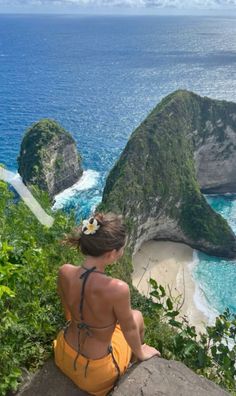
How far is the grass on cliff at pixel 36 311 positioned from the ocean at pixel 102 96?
26.4m

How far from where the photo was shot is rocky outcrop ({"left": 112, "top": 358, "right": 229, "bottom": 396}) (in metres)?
7.31

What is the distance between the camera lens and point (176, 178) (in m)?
58.2

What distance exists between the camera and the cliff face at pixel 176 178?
170ft

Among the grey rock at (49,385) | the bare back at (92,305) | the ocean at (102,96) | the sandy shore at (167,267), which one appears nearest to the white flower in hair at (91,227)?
the bare back at (92,305)

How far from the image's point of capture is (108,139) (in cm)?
8931

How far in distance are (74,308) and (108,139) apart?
83259mm

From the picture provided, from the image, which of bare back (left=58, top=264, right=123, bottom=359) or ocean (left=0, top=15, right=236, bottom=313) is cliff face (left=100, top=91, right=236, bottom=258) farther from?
bare back (left=58, top=264, right=123, bottom=359)

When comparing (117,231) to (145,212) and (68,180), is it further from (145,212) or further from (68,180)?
(68,180)

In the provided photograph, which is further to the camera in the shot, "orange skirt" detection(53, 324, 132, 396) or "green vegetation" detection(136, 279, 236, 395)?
"green vegetation" detection(136, 279, 236, 395)

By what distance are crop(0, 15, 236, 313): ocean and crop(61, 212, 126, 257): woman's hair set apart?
2978 cm

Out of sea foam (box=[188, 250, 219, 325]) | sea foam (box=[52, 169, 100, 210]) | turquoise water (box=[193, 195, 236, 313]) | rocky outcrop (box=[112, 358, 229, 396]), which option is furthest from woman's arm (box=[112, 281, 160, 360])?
sea foam (box=[52, 169, 100, 210])

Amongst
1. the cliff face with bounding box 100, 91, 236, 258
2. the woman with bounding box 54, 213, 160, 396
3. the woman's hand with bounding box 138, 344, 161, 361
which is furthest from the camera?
the cliff face with bounding box 100, 91, 236, 258

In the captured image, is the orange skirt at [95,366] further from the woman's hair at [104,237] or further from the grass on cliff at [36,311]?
the woman's hair at [104,237]

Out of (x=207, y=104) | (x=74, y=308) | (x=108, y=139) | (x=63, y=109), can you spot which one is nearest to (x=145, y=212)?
(x=207, y=104)
